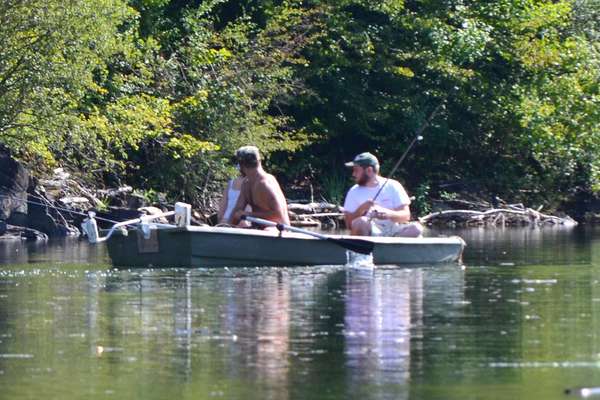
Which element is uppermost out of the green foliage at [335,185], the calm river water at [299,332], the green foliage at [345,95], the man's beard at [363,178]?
the green foliage at [345,95]

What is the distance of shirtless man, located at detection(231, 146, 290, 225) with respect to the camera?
1800cm

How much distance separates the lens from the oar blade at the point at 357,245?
1795 centimetres

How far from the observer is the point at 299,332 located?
1205 cm

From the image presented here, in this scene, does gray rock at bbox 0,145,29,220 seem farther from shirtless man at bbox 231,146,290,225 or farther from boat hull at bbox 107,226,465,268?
shirtless man at bbox 231,146,290,225

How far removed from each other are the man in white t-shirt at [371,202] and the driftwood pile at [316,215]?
11300 mm

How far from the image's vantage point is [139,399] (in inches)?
364

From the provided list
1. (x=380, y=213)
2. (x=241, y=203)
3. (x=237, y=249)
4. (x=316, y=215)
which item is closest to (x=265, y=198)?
(x=241, y=203)

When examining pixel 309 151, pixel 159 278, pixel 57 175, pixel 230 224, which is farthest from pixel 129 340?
pixel 309 151

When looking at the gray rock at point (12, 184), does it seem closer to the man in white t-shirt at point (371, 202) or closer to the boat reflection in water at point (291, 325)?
the man in white t-shirt at point (371, 202)

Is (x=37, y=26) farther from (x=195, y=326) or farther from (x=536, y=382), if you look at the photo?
(x=536, y=382)

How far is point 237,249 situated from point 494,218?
15.7 metres

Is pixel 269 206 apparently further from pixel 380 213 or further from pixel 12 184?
pixel 12 184

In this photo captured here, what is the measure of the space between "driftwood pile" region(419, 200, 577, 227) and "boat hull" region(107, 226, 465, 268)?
13991 mm

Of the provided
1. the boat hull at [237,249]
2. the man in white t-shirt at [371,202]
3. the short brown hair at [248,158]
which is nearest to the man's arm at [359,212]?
the man in white t-shirt at [371,202]
